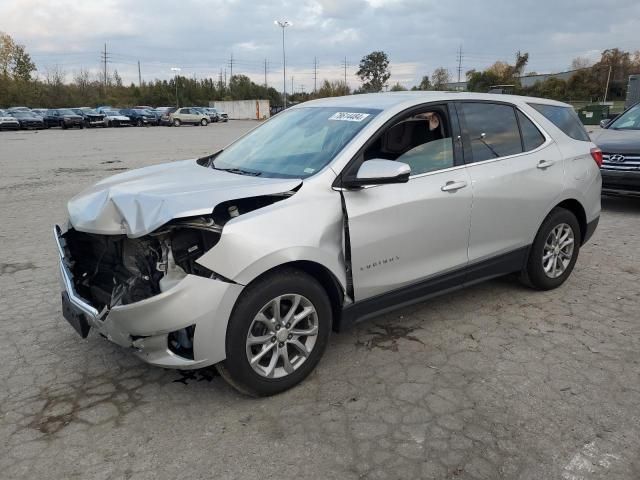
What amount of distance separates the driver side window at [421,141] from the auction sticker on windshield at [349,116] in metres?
0.21

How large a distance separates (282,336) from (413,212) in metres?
1.23

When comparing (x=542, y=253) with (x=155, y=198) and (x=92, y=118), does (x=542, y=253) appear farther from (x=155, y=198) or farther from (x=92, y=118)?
(x=92, y=118)

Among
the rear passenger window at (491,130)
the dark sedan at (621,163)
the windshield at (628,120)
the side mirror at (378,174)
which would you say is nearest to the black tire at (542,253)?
the rear passenger window at (491,130)

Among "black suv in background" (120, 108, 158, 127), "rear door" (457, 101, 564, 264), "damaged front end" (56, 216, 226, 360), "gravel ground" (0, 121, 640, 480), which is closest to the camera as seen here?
"gravel ground" (0, 121, 640, 480)

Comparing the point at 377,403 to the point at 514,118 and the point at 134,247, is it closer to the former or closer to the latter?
the point at 134,247

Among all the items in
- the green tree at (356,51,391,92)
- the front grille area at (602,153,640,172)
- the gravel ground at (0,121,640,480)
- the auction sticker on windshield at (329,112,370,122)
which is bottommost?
the gravel ground at (0,121,640,480)

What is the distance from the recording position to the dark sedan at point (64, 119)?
42094mm

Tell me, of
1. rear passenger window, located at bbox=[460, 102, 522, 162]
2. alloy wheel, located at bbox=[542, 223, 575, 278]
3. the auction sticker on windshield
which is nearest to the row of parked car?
the auction sticker on windshield

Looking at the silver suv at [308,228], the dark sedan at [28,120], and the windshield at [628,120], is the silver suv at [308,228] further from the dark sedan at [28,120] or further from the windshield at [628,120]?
the dark sedan at [28,120]

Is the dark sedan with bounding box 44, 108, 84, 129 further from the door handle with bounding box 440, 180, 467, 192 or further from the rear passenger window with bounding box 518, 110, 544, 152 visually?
the door handle with bounding box 440, 180, 467, 192

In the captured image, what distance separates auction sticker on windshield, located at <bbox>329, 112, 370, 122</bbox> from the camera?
3.67 m

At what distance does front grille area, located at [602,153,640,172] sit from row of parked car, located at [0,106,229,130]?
42.4m

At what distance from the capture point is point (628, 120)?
9273mm

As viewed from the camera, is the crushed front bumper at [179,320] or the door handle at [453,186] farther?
the door handle at [453,186]
